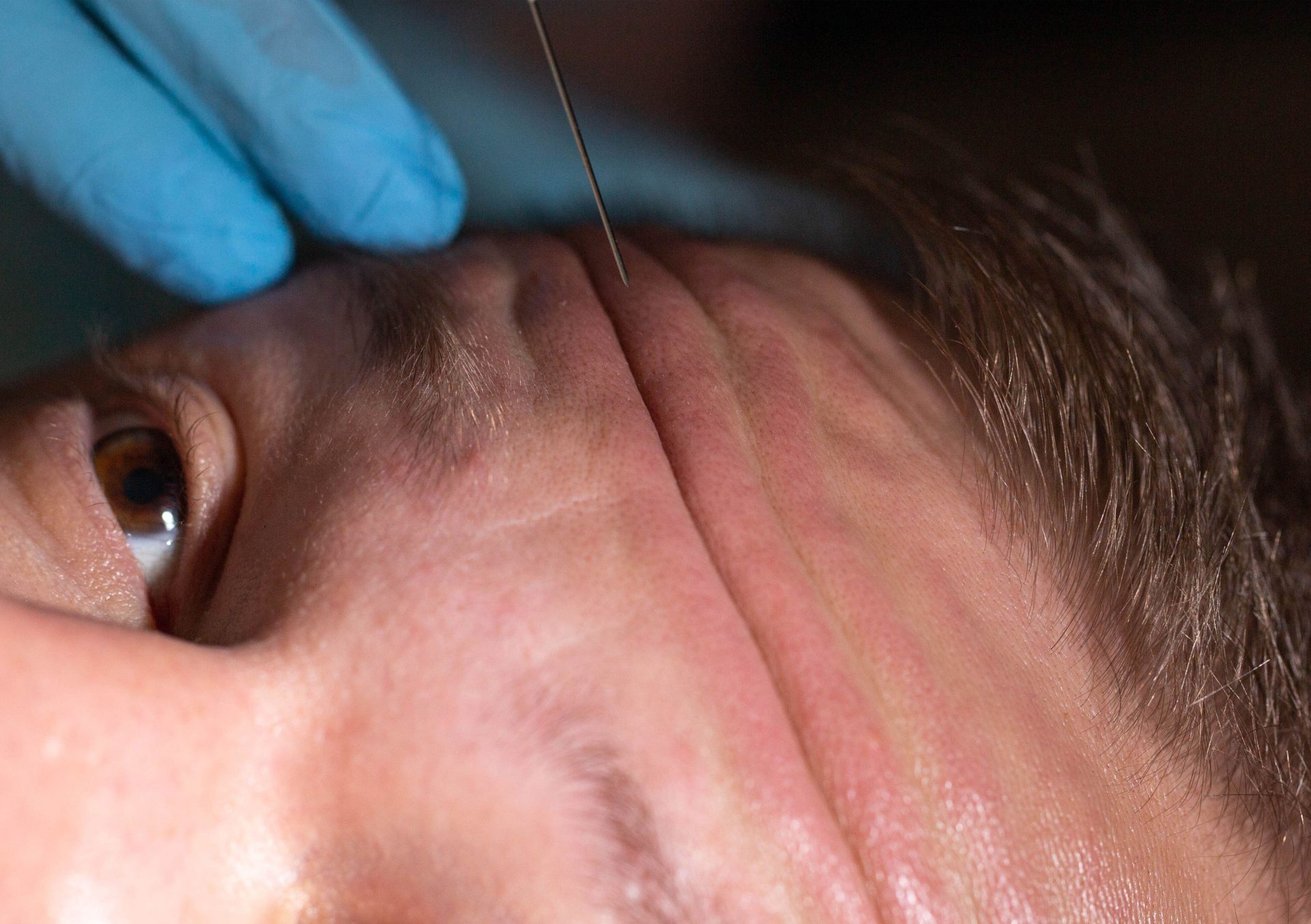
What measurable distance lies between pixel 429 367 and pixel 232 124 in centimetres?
67

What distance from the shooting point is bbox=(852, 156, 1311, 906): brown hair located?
934 mm

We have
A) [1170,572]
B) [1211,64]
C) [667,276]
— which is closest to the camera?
[1170,572]

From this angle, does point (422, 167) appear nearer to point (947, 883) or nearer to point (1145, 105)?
point (947, 883)

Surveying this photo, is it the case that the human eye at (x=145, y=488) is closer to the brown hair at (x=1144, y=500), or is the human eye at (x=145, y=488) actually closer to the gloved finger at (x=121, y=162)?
the gloved finger at (x=121, y=162)

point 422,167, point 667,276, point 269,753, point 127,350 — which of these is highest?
point 667,276

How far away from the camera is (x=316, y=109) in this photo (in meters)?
1.27

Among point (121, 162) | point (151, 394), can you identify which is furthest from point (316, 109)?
point (151, 394)

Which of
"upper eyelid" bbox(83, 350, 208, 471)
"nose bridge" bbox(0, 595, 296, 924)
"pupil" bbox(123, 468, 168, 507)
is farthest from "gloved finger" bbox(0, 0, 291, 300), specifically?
"nose bridge" bbox(0, 595, 296, 924)

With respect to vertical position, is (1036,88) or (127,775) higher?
(1036,88)

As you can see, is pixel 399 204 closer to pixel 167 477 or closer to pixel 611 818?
pixel 167 477

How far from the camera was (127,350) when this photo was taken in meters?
1.16

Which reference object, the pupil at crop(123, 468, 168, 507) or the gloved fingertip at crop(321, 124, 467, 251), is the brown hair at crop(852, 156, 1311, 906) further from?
the pupil at crop(123, 468, 168, 507)

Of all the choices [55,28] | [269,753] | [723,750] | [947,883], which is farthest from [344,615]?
[55,28]

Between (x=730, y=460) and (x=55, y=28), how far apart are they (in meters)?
1.13
